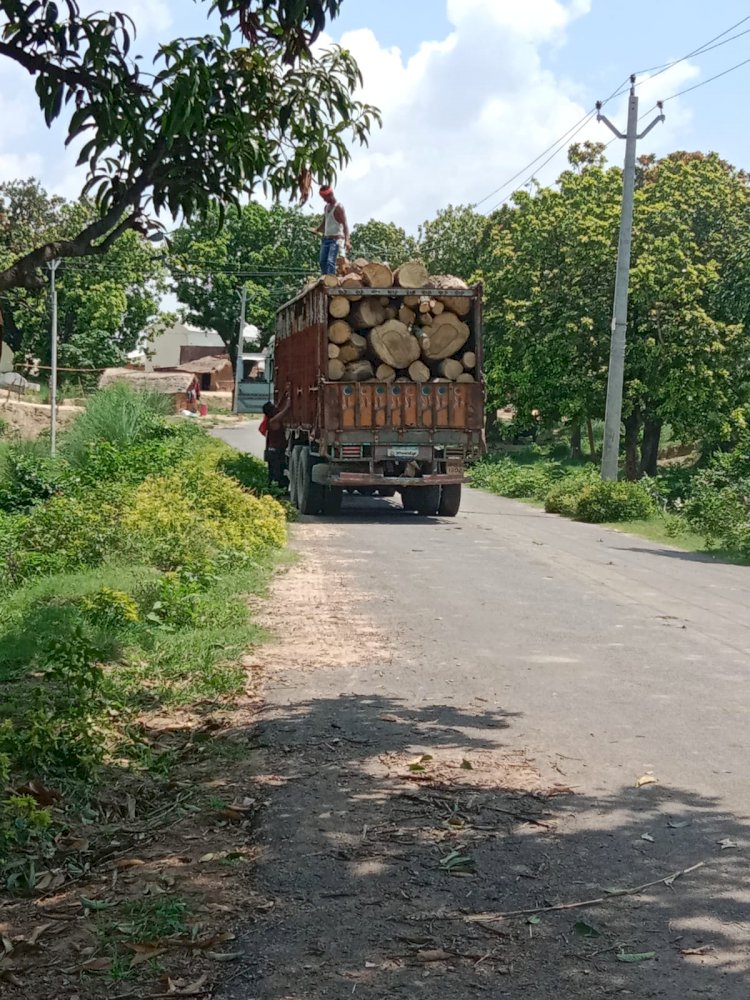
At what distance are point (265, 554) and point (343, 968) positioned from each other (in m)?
9.62

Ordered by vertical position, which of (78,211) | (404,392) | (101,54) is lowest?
(404,392)

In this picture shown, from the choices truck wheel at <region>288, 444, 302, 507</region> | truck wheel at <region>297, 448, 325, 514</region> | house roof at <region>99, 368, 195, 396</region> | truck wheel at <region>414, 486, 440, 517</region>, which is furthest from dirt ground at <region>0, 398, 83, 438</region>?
truck wheel at <region>414, 486, 440, 517</region>

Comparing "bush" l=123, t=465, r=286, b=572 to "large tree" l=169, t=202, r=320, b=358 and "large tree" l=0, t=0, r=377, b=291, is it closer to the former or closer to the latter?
"large tree" l=0, t=0, r=377, b=291

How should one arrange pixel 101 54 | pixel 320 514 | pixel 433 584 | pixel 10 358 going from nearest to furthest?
pixel 101 54 → pixel 433 584 → pixel 320 514 → pixel 10 358

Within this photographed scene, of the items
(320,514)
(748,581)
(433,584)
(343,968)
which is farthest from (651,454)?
(343,968)

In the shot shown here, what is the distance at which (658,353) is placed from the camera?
29.3 metres

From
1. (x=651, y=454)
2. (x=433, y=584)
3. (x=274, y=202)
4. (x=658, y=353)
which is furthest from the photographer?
(x=651, y=454)

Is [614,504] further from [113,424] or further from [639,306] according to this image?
[113,424]

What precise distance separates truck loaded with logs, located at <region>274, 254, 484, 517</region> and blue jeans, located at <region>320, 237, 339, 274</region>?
2.03 feet

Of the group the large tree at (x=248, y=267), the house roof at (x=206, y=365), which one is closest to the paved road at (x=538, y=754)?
the large tree at (x=248, y=267)

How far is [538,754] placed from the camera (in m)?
6.04

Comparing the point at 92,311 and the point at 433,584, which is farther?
the point at 92,311

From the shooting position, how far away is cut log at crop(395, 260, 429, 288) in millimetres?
17594

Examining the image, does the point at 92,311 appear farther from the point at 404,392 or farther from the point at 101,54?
the point at 101,54
